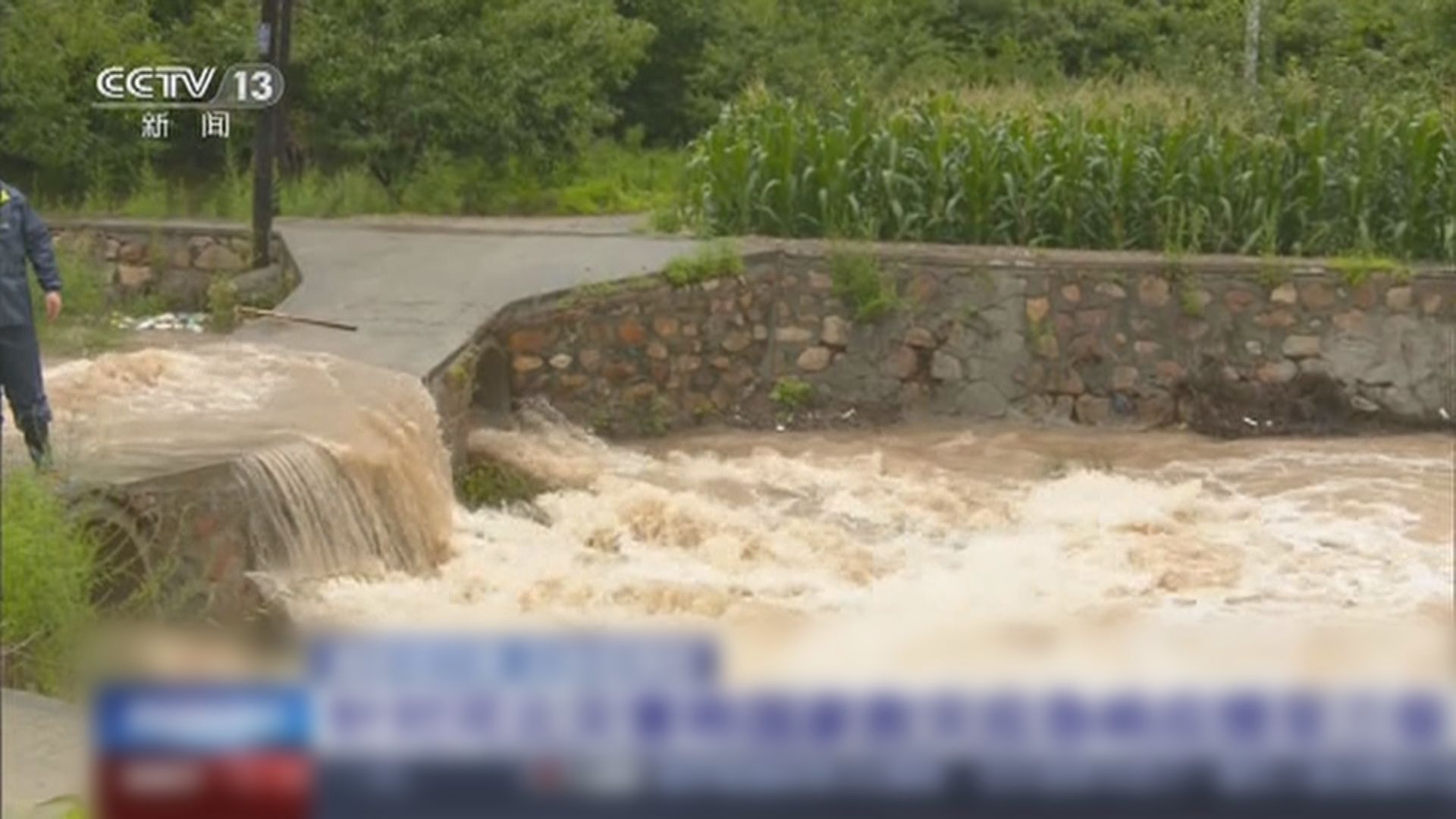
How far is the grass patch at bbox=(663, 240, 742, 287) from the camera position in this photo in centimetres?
1206

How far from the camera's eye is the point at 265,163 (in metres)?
12.3

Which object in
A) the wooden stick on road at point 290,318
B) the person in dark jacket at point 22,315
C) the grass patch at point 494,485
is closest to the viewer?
the person in dark jacket at point 22,315

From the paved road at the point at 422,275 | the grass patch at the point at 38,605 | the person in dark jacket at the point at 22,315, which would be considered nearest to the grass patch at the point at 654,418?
the paved road at the point at 422,275

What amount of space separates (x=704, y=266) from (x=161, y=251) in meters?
3.35

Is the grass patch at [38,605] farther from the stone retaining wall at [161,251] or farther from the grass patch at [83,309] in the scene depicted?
the stone retaining wall at [161,251]

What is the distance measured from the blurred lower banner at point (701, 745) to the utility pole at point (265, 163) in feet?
37.6

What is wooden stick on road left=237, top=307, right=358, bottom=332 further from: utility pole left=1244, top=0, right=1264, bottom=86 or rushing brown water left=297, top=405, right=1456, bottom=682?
utility pole left=1244, top=0, right=1264, bottom=86

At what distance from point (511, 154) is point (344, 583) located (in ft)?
29.9

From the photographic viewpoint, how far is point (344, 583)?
770 centimetres

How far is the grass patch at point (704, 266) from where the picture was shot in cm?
1206

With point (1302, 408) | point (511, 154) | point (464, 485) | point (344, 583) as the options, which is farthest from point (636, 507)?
point (511, 154)

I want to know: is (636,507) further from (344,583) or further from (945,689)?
(945,689)

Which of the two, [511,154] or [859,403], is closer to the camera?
[859,403]

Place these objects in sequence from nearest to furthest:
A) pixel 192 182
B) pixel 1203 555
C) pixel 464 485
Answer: pixel 1203 555 → pixel 464 485 → pixel 192 182
